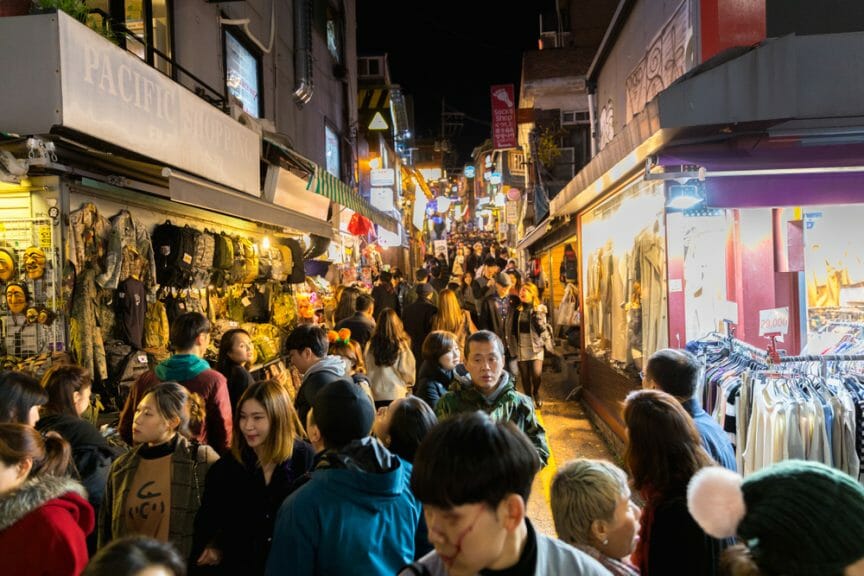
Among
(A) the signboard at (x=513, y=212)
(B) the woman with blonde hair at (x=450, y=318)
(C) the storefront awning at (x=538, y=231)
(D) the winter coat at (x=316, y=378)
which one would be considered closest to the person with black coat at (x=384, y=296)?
(C) the storefront awning at (x=538, y=231)

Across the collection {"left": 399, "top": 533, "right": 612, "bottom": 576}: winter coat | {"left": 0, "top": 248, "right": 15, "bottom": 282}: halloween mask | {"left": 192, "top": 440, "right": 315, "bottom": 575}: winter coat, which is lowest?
{"left": 192, "top": 440, "right": 315, "bottom": 575}: winter coat

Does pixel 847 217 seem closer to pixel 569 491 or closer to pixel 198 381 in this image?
pixel 569 491

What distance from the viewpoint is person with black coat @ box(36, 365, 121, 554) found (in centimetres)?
370

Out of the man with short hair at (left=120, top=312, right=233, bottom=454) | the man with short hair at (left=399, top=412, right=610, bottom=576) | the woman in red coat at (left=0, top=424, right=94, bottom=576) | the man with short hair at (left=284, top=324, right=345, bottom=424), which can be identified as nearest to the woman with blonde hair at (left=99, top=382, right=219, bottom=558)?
the woman in red coat at (left=0, top=424, right=94, bottom=576)

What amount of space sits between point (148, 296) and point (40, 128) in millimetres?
2797

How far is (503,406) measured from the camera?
422 centimetres

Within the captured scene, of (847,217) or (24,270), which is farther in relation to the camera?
(847,217)

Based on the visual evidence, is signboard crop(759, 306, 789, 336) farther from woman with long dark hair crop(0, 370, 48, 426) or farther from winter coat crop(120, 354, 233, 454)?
woman with long dark hair crop(0, 370, 48, 426)

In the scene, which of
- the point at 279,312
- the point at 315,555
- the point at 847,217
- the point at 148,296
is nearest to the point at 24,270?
the point at 148,296

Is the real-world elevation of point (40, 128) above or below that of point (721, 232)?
above

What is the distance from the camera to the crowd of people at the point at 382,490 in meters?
1.62

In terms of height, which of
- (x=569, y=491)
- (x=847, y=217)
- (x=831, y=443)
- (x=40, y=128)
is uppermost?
(x=40, y=128)

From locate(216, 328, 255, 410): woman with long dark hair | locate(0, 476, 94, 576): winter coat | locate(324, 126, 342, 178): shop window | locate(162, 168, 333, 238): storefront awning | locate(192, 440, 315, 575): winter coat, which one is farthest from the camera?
locate(324, 126, 342, 178): shop window

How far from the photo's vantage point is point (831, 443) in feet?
15.0
